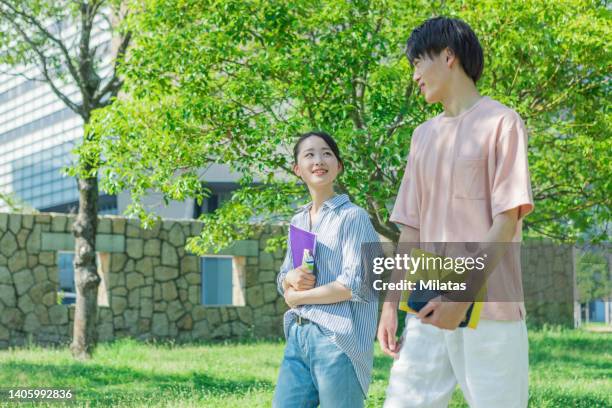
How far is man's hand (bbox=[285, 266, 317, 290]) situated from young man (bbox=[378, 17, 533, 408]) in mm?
734

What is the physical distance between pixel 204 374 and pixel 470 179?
753cm

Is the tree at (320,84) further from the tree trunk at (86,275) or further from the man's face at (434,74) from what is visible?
the man's face at (434,74)

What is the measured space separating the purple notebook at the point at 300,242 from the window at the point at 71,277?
11.3 m

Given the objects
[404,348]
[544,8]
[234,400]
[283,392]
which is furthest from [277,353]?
[404,348]

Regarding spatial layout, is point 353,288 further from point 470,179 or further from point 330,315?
point 470,179

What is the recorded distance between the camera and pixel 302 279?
3.53 metres

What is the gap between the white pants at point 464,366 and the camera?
8.41ft

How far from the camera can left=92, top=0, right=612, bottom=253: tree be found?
7.62m

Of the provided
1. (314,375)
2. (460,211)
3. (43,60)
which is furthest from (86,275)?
(460,211)

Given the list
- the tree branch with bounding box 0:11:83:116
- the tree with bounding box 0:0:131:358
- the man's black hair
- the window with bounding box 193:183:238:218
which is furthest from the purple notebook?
the window with bounding box 193:183:238:218

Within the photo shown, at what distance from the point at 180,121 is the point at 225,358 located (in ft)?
17.1

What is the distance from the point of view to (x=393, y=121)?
26.8 ft

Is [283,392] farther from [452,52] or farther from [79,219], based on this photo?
[79,219]

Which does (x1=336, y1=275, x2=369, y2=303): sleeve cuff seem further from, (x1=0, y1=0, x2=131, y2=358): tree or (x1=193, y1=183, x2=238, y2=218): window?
(x1=193, y1=183, x2=238, y2=218): window
